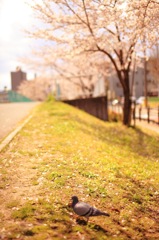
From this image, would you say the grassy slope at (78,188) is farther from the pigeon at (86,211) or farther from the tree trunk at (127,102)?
the tree trunk at (127,102)

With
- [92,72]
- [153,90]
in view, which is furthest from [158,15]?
[153,90]

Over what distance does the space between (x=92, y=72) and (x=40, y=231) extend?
29738 millimetres

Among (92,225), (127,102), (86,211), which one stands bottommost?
(92,225)

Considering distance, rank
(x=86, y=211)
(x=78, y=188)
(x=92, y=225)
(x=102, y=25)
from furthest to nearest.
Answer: (x=102, y=25) < (x=78, y=188) < (x=92, y=225) < (x=86, y=211)

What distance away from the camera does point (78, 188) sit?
6.80 m

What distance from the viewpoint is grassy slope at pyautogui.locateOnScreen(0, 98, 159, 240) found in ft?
16.8

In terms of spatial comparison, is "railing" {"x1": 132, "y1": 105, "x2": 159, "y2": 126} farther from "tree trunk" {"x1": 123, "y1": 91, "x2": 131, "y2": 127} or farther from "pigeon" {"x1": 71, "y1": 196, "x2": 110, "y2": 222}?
"pigeon" {"x1": 71, "y1": 196, "x2": 110, "y2": 222}

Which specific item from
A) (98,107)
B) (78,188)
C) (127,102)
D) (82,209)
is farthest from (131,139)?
(82,209)

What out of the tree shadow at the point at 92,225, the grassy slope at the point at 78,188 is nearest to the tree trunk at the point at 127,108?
the grassy slope at the point at 78,188

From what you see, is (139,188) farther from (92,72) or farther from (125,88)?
(92,72)

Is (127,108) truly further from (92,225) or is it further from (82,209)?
(82,209)

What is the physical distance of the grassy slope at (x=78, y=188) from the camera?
512 cm

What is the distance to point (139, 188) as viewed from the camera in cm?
767

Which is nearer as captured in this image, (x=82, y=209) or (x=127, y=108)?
(x=82, y=209)
